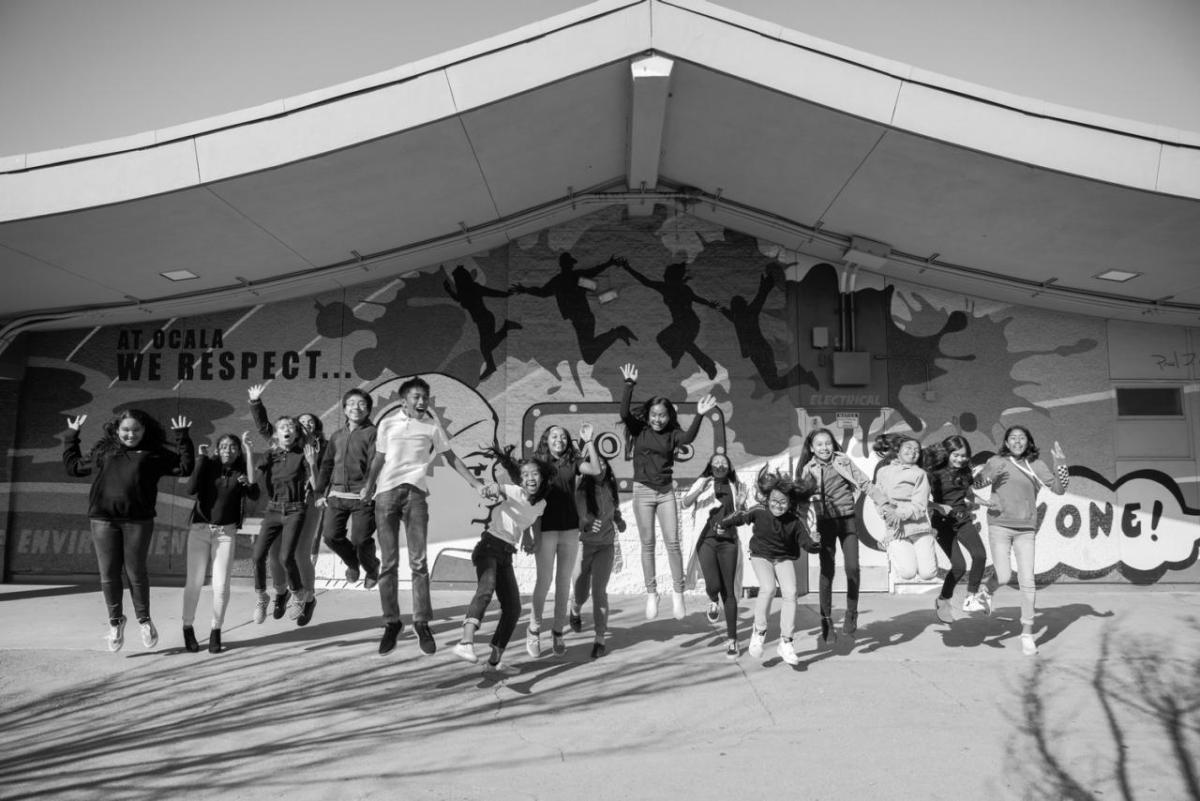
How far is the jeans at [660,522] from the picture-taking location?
7.23 metres

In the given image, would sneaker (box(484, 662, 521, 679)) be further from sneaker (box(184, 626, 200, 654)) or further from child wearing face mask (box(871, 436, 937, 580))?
child wearing face mask (box(871, 436, 937, 580))

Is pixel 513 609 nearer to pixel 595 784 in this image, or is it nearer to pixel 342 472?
pixel 595 784

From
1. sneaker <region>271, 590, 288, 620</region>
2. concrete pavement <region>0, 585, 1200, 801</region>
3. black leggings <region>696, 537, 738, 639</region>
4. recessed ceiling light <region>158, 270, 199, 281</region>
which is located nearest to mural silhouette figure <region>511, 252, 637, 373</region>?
recessed ceiling light <region>158, 270, 199, 281</region>

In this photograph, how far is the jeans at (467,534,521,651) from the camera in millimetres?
5633

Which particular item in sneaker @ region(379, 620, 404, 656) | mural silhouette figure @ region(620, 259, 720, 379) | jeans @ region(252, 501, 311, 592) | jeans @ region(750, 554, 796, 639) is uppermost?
mural silhouette figure @ region(620, 259, 720, 379)

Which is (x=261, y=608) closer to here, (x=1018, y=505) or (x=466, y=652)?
(x=466, y=652)

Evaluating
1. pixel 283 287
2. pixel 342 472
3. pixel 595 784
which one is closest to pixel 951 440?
pixel 595 784

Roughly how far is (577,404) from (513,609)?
4973 millimetres

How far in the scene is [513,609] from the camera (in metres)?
5.69

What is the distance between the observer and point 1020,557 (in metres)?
6.89

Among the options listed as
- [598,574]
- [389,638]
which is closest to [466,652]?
[389,638]

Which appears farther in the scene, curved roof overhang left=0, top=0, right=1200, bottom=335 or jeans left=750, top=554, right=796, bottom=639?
curved roof overhang left=0, top=0, right=1200, bottom=335

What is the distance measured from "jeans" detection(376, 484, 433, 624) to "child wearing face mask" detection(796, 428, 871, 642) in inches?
128

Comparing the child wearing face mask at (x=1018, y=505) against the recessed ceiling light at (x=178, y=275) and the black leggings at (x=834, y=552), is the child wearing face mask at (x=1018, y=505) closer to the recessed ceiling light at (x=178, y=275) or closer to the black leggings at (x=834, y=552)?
the black leggings at (x=834, y=552)
